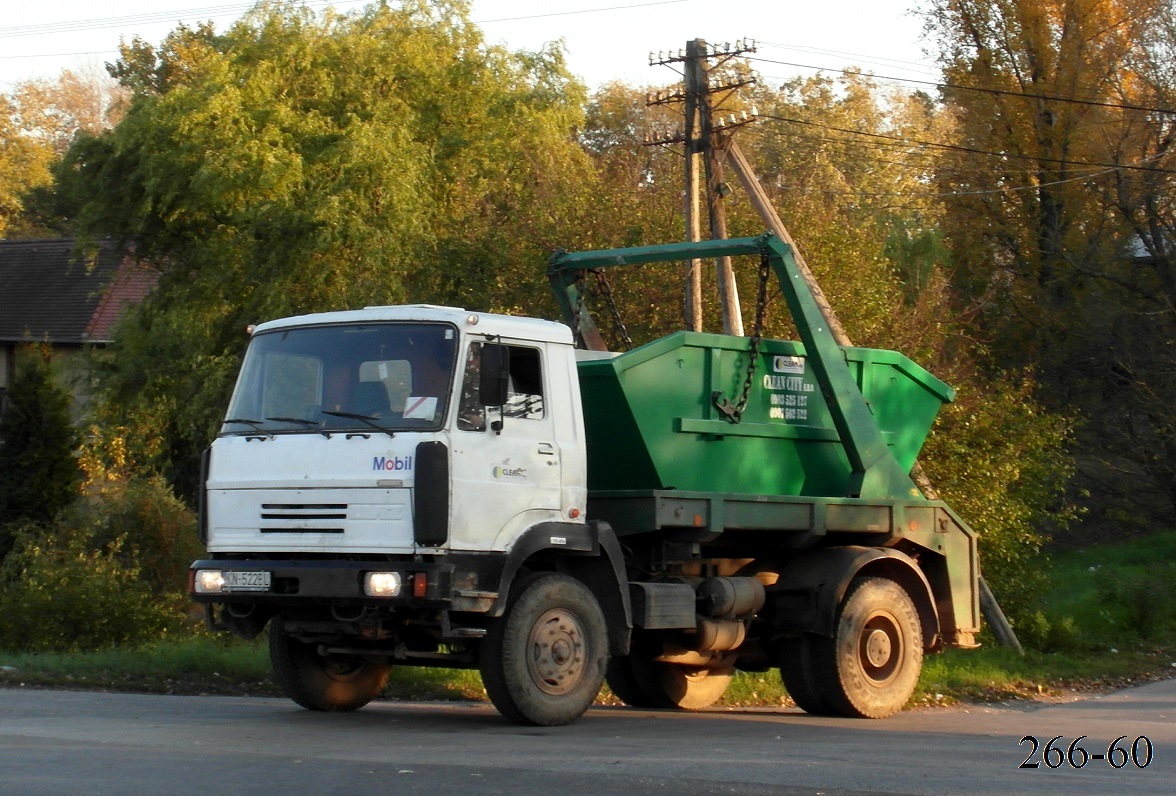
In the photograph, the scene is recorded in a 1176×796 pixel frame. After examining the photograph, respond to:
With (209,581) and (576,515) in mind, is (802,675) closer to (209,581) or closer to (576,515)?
(576,515)

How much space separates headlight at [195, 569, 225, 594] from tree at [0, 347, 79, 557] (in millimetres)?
15141

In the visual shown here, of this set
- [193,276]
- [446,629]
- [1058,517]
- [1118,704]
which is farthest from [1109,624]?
[193,276]

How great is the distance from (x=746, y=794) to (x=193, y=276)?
24305mm

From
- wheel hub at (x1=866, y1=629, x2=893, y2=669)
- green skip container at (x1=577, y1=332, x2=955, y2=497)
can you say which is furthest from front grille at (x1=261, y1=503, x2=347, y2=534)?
wheel hub at (x1=866, y1=629, x2=893, y2=669)

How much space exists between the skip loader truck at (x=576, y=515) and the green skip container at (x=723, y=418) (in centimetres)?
2

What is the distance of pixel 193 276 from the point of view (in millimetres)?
29312

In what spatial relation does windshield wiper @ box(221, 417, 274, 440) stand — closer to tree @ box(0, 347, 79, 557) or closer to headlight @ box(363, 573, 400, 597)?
headlight @ box(363, 573, 400, 597)

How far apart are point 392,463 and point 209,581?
1.56 metres

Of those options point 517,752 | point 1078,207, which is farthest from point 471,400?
point 1078,207

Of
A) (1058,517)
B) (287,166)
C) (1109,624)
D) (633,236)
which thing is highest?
(287,166)

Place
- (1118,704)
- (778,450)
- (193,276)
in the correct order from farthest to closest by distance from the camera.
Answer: (193,276) → (1118,704) → (778,450)

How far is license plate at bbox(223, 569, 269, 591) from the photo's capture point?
9.20 m

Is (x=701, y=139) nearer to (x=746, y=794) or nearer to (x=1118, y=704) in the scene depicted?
(x=1118, y=704)

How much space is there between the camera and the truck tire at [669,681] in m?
12.2
